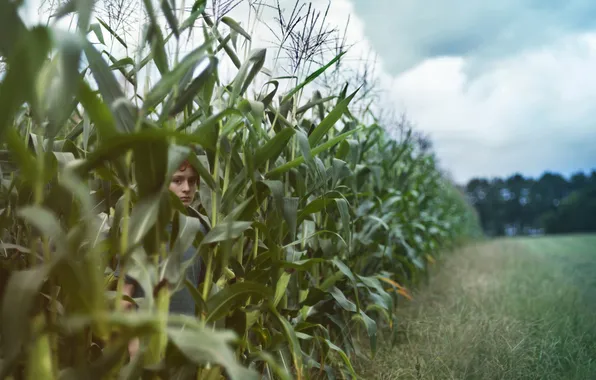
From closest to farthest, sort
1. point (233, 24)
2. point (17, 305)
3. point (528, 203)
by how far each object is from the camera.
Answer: point (17, 305) → point (233, 24) → point (528, 203)

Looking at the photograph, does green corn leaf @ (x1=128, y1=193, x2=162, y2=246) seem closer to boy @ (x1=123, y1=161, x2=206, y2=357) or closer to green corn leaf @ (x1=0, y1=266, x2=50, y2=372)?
green corn leaf @ (x1=0, y1=266, x2=50, y2=372)

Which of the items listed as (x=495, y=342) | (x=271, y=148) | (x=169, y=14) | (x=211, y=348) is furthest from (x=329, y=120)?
(x=495, y=342)

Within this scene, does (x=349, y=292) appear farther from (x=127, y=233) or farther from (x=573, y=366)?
(x=127, y=233)

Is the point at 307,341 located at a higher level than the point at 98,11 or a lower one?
lower

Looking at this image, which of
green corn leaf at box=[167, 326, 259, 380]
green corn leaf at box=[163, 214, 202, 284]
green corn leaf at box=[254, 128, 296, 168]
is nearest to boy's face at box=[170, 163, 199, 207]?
green corn leaf at box=[254, 128, 296, 168]

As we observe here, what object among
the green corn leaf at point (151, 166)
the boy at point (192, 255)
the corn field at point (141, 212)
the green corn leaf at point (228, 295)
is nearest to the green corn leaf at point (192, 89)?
the corn field at point (141, 212)

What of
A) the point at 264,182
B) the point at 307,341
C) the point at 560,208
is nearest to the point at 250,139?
the point at 264,182

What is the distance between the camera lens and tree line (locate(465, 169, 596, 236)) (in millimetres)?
28922

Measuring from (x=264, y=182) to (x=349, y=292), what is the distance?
1.05m

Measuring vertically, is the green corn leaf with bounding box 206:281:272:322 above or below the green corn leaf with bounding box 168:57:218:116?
below

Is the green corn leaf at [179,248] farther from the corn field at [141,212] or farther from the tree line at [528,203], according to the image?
the tree line at [528,203]

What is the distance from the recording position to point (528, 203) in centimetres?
3275

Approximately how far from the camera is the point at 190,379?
0.94 metres

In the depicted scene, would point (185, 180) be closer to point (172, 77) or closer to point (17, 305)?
point (172, 77)
